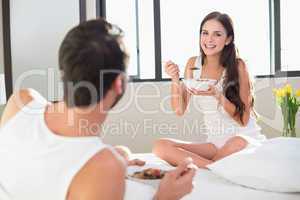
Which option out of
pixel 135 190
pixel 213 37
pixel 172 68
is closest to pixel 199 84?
pixel 172 68

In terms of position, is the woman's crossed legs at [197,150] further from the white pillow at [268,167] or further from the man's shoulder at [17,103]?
the man's shoulder at [17,103]

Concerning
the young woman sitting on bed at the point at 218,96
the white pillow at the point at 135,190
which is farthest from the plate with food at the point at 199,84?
the white pillow at the point at 135,190

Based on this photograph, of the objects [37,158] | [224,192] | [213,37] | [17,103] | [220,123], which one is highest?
[213,37]

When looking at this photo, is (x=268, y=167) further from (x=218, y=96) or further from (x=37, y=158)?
(x=37, y=158)

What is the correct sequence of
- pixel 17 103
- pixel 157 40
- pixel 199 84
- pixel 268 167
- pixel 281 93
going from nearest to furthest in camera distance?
1. pixel 17 103
2. pixel 268 167
3. pixel 199 84
4. pixel 281 93
5. pixel 157 40

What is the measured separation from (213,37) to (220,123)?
515mm

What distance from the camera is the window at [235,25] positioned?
11.5ft

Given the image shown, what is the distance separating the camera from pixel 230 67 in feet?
8.34

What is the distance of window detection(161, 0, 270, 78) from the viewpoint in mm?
3520

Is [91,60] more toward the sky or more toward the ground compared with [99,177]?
more toward the sky

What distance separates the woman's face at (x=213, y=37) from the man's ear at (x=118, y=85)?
5.67 ft

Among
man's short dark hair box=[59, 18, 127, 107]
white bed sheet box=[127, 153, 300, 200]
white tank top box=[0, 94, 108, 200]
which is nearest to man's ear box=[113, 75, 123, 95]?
man's short dark hair box=[59, 18, 127, 107]

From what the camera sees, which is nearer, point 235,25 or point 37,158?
point 37,158

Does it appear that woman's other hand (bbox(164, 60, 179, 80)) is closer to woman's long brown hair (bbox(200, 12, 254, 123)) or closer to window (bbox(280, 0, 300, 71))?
woman's long brown hair (bbox(200, 12, 254, 123))
